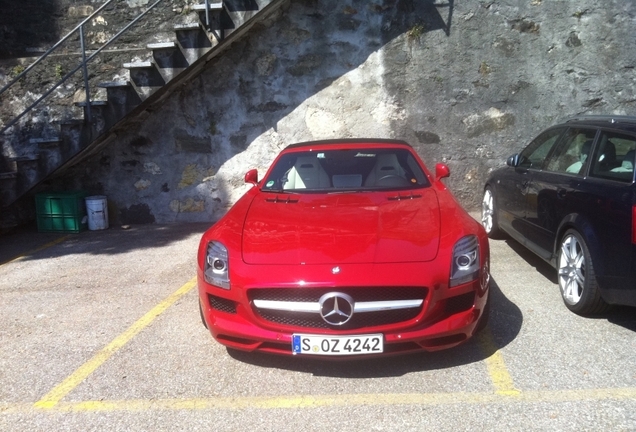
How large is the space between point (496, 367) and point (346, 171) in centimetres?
221

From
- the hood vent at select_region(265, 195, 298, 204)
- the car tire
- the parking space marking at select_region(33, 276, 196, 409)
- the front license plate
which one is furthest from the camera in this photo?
the hood vent at select_region(265, 195, 298, 204)

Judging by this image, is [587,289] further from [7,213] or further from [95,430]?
[7,213]

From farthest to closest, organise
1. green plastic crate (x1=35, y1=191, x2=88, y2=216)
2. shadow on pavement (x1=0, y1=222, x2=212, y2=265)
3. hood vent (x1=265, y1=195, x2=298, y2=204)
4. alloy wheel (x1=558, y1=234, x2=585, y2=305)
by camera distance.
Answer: green plastic crate (x1=35, y1=191, x2=88, y2=216)
shadow on pavement (x1=0, y1=222, x2=212, y2=265)
hood vent (x1=265, y1=195, x2=298, y2=204)
alloy wheel (x1=558, y1=234, x2=585, y2=305)

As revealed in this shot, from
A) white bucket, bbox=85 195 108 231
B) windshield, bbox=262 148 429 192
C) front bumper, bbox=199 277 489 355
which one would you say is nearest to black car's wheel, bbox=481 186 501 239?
windshield, bbox=262 148 429 192

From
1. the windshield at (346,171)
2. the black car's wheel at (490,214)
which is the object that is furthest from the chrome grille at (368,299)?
the black car's wheel at (490,214)

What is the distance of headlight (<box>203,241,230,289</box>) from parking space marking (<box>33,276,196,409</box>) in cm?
97

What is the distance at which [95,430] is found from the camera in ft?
10.2

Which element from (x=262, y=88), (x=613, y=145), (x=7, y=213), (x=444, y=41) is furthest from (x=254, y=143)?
(x=613, y=145)

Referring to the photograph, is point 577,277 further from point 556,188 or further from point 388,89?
point 388,89

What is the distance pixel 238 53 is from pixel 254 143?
127 centimetres

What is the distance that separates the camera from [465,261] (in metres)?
3.65

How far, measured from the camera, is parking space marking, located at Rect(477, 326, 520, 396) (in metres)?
3.40

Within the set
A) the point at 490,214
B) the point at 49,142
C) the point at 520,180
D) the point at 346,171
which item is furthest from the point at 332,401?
the point at 49,142

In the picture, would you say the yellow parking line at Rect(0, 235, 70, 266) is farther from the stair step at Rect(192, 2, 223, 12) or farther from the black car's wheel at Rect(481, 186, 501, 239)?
the black car's wheel at Rect(481, 186, 501, 239)
